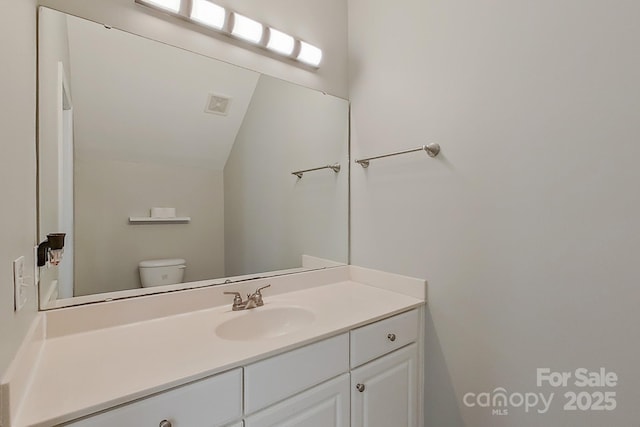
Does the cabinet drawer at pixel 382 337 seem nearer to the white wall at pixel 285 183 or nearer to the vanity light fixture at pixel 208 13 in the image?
the white wall at pixel 285 183

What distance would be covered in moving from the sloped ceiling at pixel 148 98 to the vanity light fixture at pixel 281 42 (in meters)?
0.16

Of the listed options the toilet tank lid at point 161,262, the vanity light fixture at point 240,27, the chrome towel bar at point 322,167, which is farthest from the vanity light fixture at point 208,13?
the toilet tank lid at point 161,262

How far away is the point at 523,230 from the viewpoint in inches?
42.7

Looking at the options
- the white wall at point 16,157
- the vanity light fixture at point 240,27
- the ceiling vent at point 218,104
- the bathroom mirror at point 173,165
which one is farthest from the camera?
the ceiling vent at point 218,104

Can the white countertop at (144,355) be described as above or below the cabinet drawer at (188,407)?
above

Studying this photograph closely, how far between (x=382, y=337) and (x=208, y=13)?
1.55m

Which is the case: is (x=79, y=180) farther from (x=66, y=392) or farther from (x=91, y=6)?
(x=66, y=392)

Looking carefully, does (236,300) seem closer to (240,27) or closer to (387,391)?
(387,391)

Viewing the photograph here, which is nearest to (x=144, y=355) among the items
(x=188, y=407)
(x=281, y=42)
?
(x=188, y=407)

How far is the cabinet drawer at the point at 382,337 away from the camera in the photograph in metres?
1.14

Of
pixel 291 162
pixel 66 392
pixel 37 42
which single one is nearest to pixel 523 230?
pixel 291 162

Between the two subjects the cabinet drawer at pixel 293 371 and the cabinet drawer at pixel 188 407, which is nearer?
the cabinet drawer at pixel 188 407

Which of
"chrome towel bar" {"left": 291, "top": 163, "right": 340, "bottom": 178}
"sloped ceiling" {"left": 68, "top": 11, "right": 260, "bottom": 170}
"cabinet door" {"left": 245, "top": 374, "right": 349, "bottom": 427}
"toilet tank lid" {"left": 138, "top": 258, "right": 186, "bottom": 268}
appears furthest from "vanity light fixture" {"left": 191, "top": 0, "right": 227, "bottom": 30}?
"cabinet door" {"left": 245, "top": 374, "right": 349, "bottom": 427}

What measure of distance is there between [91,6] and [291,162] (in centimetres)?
103
